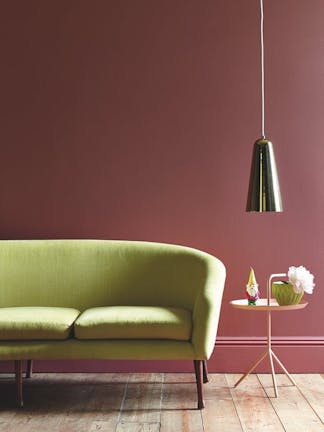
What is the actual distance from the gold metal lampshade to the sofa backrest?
21.1 inches

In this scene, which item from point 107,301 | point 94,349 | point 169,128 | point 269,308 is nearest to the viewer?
point 94,349

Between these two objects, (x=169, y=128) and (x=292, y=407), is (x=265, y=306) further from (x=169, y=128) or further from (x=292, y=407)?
(x=169, y=128)

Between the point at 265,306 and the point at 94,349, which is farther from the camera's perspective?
the point at 265,306

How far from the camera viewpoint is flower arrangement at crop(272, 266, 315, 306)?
3994 mm

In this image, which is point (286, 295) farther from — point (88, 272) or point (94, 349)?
point (88, 272)

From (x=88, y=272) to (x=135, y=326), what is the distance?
780mm

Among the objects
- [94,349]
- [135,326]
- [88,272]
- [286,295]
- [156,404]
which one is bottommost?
[156,404]

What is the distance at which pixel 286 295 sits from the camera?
159 inches

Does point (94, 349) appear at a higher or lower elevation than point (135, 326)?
lower

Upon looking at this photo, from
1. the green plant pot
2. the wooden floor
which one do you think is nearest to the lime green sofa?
the wooden floor

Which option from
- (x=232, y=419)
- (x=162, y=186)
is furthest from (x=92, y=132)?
(x=232, y=419)

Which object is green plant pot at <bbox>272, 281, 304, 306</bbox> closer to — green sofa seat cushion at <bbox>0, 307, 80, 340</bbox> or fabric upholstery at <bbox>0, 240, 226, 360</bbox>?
fabric upholstery at <bbox>0, 240, 226, 360</bbox>

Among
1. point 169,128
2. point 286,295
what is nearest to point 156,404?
point 286,295

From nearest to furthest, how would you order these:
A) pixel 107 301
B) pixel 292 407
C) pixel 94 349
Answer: pixel 292 407 → pixel 94 349 → pixel 107 301
